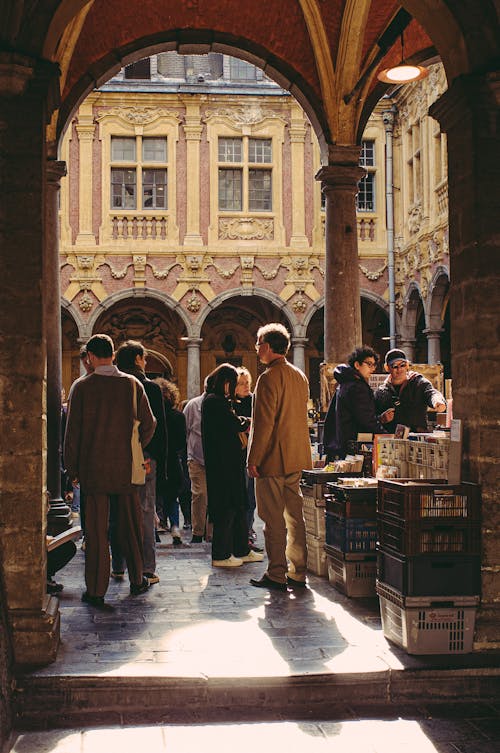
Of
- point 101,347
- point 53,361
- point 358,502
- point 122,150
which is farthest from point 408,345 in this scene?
point 101,347

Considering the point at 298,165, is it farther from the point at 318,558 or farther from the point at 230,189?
the point at 318,558

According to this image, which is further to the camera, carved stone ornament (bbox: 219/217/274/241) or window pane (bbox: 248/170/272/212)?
window pane (bbox: 248/170/272/212)

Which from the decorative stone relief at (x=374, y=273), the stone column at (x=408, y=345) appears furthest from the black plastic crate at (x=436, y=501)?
the decorative stone relief at (x=374, y=273)

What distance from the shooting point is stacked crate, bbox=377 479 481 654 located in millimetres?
4348

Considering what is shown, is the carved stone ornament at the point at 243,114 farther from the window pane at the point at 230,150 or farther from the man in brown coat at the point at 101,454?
the man in brown coat at the point at 101,454

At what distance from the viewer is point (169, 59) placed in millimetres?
22125

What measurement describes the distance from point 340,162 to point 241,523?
3.93 meters

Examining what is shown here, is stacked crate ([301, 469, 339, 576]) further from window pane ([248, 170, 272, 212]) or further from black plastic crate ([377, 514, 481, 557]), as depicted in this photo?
window pane ([248, 170, 272, 212])

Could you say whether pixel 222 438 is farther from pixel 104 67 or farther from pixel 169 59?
pixel 169 59

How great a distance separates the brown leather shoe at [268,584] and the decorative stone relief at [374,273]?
15.6 m

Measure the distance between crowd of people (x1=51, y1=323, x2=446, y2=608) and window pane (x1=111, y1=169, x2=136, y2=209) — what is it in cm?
1451

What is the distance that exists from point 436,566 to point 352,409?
2580mm

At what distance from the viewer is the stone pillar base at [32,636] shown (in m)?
4.22

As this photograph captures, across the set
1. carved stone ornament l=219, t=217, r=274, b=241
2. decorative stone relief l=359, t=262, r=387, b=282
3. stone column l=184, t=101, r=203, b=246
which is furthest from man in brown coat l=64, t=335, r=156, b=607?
decorative stone relief l=359, t=262, r=387, b=282
